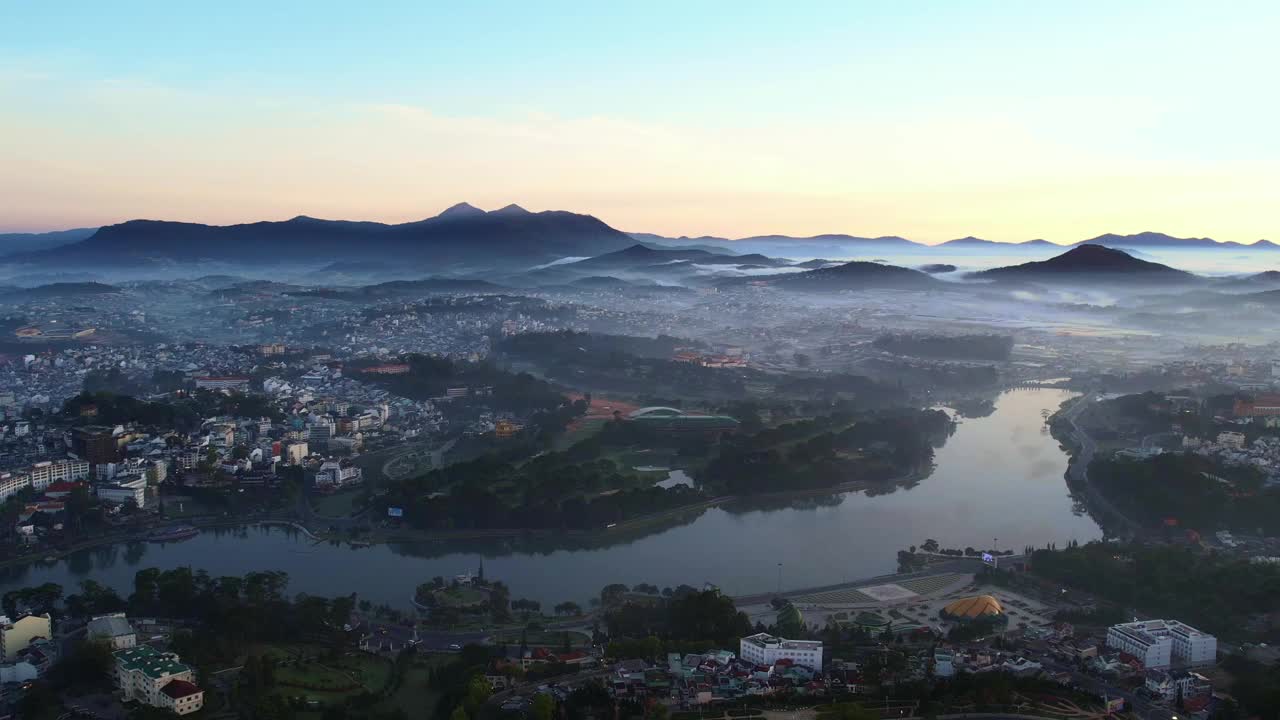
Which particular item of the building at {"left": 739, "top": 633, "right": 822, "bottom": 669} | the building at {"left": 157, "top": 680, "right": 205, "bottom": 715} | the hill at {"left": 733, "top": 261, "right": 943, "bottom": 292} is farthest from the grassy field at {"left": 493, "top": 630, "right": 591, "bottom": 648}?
the hill at {"left": 733, "top": 261, "right": 943, "bottom": 292}

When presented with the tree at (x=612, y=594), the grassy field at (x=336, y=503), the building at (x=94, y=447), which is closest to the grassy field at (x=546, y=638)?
the tree at (x=612, y=594)

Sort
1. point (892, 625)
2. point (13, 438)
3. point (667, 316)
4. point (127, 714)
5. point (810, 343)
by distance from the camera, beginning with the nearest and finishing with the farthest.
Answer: point (127, 714) < point (892, 625) < point (13, 438) < point (810, 343) < point (667, 316)

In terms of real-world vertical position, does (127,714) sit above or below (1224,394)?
below

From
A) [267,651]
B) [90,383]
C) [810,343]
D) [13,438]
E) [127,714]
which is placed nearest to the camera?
[127,714]

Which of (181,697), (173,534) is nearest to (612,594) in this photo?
(181,697)

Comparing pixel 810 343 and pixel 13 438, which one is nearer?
pixel 13 438

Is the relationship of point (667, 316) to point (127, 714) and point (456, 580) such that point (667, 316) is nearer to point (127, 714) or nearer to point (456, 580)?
point (456, 580)

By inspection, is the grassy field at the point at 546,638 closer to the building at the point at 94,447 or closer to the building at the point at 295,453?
the building at the point at 295,453

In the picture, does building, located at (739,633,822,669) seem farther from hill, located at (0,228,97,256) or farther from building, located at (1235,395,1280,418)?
hill, located at (0,228,97,256)

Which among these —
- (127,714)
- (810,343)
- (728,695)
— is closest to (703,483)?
(728,695)
